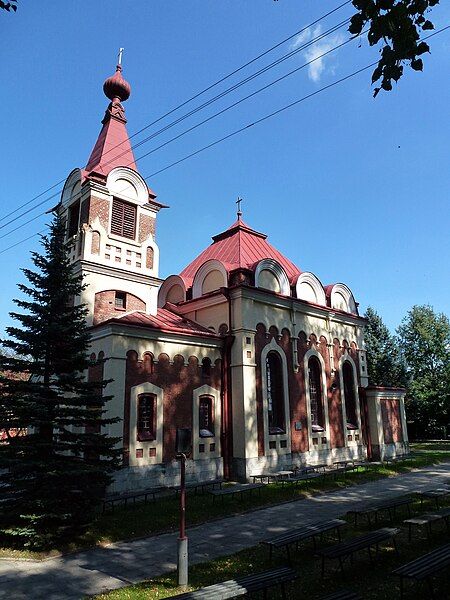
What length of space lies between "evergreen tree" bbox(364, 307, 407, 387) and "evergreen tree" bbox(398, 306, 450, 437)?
1.05m

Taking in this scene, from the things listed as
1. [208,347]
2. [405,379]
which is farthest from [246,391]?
[405,379]

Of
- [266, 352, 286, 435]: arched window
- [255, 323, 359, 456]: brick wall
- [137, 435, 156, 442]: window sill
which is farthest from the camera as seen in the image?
[266, 352, 286, 435]: arched window

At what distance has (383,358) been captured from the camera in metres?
41.4

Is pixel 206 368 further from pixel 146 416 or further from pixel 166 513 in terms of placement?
pixel 166 513

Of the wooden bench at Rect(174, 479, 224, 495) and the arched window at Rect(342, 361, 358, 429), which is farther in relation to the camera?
the arched window at Rect(342, 361, 358, 429)

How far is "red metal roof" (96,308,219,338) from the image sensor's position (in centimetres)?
1569

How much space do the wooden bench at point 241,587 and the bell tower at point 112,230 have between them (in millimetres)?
12136

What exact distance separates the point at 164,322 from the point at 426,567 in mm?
12945

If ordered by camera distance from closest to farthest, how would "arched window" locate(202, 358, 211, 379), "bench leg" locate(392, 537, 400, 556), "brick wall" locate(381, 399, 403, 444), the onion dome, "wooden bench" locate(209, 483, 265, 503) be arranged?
"bench leg" locate(392, 537, 400, 556)
"wooden bench" locate(209, 483, 265, 503)
"arched window" locate(202, 358, 211, 379)
the onion dome
"brick wall" locate(381, 399, 403, 444)

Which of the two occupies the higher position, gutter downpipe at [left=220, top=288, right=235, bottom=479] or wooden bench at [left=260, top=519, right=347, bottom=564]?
gutter downpipe at [left=220, top=288, right=235, bottom=479]

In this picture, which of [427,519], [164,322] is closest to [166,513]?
[427,519]

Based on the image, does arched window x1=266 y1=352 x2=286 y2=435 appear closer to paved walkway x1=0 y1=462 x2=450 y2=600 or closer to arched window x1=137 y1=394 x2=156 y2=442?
arched window x1=137 y1=394 x2=156 y2=442

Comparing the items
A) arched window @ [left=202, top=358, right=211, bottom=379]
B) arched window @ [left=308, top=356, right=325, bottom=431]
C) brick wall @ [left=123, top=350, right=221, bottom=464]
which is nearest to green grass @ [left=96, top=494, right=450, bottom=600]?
brick wall @ [left=123, top=350, right=221, bottom=464]

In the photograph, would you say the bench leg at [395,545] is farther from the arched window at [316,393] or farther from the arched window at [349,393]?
the arched window at [349,393]
